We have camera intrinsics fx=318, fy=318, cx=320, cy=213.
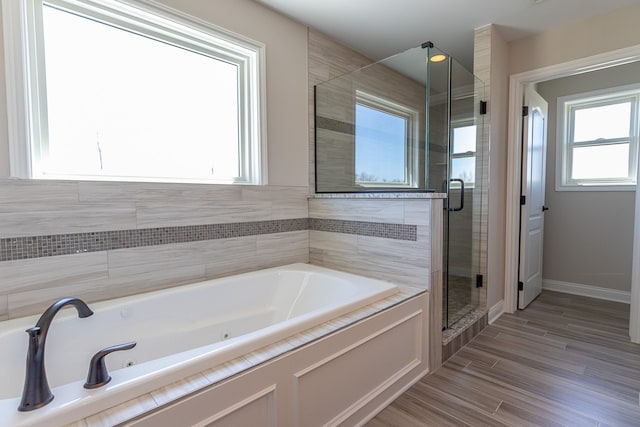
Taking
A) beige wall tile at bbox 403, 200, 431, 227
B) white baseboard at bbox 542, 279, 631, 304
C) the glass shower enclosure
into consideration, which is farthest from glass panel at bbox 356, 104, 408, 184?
white baseboard at bbox 542, 279, 631, 304

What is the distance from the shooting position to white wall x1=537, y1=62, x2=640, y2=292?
3.05 metres

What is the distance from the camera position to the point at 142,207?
1785 mm

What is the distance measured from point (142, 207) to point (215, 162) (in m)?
0.61

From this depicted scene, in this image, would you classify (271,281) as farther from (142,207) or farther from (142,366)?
(142,366)

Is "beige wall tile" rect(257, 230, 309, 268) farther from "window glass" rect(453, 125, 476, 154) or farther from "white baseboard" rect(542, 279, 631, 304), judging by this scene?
"white baseboard" rect(542, 279, 631, 304)

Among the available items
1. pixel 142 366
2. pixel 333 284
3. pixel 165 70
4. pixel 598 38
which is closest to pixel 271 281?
pixel 333 284

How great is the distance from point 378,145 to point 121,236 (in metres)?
2.01

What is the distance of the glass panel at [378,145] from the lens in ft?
8.50

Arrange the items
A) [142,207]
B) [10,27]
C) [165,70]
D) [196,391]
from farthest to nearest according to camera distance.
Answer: [165,70], [142,207], [10,27], [196,391]

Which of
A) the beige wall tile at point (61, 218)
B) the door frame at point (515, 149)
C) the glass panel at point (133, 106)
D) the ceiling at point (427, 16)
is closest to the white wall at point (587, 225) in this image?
the door frame at point (515, 149)

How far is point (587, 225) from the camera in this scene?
3.25 m

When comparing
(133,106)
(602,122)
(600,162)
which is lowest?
(600,162)

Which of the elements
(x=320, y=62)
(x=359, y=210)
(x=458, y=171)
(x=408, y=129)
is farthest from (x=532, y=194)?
(x=320, y=62)

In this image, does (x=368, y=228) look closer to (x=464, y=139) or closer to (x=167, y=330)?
(x=464, y=139)
